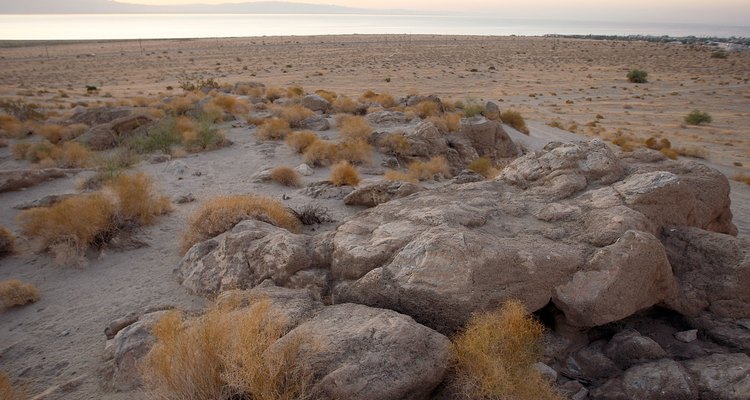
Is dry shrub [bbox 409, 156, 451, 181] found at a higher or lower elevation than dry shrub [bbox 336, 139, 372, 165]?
lower

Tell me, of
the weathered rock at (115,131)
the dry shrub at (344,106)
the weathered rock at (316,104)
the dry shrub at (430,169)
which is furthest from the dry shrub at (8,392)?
the weathered rock at (316,104)

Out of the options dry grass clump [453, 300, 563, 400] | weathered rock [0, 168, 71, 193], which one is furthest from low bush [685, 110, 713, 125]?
weathered rock [0, 168, 71, 193]

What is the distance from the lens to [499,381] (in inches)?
151

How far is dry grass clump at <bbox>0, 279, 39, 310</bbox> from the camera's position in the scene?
20.4ft

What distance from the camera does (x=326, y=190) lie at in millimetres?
10258

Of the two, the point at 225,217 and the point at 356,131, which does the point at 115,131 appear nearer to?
the point at 356,131

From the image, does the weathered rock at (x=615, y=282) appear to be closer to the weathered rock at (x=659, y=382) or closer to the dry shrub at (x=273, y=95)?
the weathered rock at (x=659, y=382)

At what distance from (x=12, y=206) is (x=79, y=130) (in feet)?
23.9

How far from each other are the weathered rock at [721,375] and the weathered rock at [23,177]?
13022mm

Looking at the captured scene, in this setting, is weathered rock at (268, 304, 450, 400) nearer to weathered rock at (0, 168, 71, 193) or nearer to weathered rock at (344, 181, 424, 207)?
weathered rock at (344, 181, 424, 207)

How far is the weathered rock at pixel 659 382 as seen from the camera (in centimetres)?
445

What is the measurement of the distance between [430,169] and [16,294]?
9.05m

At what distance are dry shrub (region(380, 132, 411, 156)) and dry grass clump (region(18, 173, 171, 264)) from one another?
734 centimetres

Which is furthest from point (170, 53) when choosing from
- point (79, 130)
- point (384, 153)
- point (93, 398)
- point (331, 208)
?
point (93, 398)
